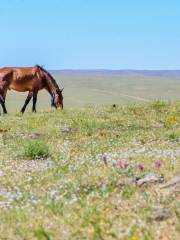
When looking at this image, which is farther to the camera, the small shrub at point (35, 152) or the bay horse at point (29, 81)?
the bay horse at point (29, 81)

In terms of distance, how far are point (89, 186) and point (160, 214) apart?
217cm

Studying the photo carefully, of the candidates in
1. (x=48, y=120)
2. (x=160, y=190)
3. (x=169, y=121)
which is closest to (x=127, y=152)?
(x=160, y=190)

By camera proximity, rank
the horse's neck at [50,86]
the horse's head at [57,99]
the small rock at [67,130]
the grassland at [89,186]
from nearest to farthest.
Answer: the grassland at [89,186] < the small rock at [67,130] < the horse's neck at [50,86] < the horse's head at [57,99]

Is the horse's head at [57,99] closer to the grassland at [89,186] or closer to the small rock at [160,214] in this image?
the grassland at [89,186]

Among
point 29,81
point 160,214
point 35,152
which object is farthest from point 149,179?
point 29,81

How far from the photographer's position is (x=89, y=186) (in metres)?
9.10

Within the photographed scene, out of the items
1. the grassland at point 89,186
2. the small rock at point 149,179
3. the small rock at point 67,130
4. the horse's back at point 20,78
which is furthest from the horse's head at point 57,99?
the small rock at point 149,179

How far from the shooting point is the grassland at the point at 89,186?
693 cm

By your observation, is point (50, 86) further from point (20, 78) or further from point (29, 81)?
point (20, 78)

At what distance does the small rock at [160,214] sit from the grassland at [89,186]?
0.7 inches

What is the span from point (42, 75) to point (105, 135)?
16189 mm

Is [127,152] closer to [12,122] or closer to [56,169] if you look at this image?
[56,169]

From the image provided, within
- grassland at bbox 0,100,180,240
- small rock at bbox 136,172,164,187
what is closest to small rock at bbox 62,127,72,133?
grassland at bbox 0,100,180,240

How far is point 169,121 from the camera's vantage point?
19.4 metres
